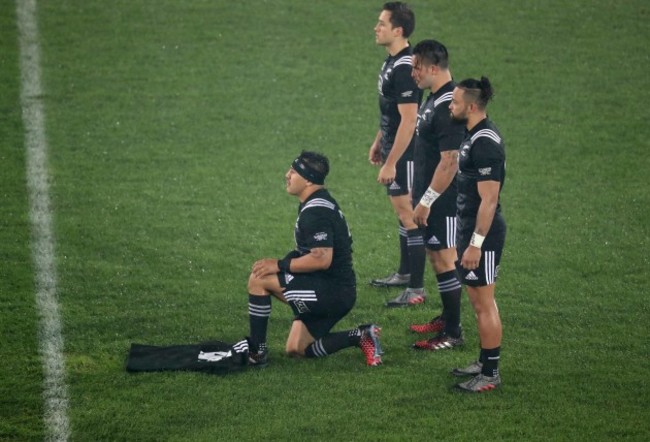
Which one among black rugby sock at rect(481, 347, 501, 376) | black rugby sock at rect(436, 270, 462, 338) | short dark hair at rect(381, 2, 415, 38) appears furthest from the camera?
short dark hair at rect(381, 2, 415, 38)

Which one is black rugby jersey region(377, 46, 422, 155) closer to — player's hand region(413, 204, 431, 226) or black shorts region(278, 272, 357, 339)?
player's hand region(413, 204, 431, 226)

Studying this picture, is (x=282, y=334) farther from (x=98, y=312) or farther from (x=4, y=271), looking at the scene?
(x=4, y=271)

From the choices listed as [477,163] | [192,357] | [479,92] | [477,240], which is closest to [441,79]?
[479,92]

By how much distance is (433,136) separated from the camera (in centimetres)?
989

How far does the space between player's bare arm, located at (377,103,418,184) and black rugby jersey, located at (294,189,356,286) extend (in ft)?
4.27

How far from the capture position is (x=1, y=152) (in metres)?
14.4

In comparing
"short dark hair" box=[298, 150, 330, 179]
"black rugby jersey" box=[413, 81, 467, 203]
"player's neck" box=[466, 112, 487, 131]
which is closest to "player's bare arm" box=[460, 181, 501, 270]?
"player's neck" box=[466, 112, 487, 131]

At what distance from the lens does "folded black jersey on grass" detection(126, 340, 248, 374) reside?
9172 millimetres


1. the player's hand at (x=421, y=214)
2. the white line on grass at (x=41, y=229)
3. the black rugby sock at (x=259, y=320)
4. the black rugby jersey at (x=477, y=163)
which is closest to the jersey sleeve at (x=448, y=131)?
the player's hand at (x=421, y=214)

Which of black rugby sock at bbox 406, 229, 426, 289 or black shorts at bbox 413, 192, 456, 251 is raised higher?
black shorts at bbox 413, 192, 456, 251

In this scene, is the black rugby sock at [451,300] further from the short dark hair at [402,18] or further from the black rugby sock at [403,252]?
the short dark hair at [402,18]

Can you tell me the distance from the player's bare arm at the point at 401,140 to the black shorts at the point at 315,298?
1474mm

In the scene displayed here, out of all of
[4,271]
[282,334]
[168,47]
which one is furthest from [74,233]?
[168,47]

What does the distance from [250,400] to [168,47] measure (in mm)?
10087
